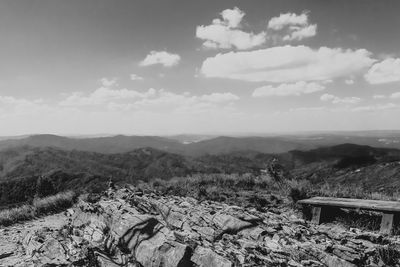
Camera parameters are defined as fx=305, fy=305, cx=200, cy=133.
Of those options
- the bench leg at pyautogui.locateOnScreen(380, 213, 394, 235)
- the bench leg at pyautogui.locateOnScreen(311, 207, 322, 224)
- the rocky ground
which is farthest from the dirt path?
the bench leg at pyautogui.locateOnScreen(380, 213, 394, 235)

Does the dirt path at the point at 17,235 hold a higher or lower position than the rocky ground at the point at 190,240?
lower

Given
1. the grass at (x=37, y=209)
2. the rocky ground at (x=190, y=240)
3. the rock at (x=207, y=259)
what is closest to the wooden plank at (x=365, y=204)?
the rocky ground at (x=190, y=240)

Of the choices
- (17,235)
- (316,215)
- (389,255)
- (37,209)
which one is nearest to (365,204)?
(316,215)

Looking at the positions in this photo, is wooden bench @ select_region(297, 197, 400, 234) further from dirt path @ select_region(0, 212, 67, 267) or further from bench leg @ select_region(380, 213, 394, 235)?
dirt path @ select_region(0, 212, 67, 267)

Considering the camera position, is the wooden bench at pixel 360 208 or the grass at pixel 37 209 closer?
the wooden bench at pixel 360 208

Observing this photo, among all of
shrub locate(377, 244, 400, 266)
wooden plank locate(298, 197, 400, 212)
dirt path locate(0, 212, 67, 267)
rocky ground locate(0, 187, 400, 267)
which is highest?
wooden plank locate(298, 197, 400, 212)

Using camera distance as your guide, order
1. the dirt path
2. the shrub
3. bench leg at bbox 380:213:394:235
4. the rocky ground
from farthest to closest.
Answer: the dirt path, bench leg at bbox 380:213:394:235, the rocky ground, the shrub

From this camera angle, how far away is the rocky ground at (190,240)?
18.4 feet

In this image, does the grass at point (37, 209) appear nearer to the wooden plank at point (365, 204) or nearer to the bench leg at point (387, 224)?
the wooden plank at point (365, 204)

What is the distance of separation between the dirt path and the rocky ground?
4 centimetres

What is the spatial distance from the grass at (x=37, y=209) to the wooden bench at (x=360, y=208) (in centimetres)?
1100

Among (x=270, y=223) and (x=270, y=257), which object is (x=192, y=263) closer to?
(x=270, y=257)

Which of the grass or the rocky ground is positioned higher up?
the rocky ground

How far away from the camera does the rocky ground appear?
18.4 ft
